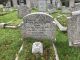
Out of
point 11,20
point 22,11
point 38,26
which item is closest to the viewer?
point 38,26

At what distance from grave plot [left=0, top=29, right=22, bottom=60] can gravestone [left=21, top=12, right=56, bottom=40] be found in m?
0.60

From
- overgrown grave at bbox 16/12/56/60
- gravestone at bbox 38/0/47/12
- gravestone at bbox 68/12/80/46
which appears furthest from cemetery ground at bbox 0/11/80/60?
gravestone at bbox 38/0/47/12

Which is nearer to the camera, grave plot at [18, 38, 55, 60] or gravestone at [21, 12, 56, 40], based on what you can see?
grave plot at [18, 38, 55, 60]

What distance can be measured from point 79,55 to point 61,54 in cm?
66

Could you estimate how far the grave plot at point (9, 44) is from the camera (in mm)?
6720

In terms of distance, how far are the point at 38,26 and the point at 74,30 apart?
1470 mm

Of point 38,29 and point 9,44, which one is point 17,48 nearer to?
point 9,44

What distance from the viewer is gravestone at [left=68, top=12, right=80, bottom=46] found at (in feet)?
23.1

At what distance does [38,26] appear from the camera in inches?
291

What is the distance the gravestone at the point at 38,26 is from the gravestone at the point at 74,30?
2.19 feet

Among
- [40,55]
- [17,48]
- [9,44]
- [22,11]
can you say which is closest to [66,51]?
[40,55]

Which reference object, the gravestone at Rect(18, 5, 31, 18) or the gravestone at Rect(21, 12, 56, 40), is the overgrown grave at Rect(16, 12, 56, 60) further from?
the gravestone at Rect(18, 5, 31, 18)

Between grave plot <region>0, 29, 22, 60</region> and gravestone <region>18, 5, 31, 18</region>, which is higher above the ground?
gravestone <region>18, 5, 31, 18</region>

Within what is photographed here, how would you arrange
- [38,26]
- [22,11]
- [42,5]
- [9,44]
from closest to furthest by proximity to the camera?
[38,26], [9,44], [22,11], [42,5]
